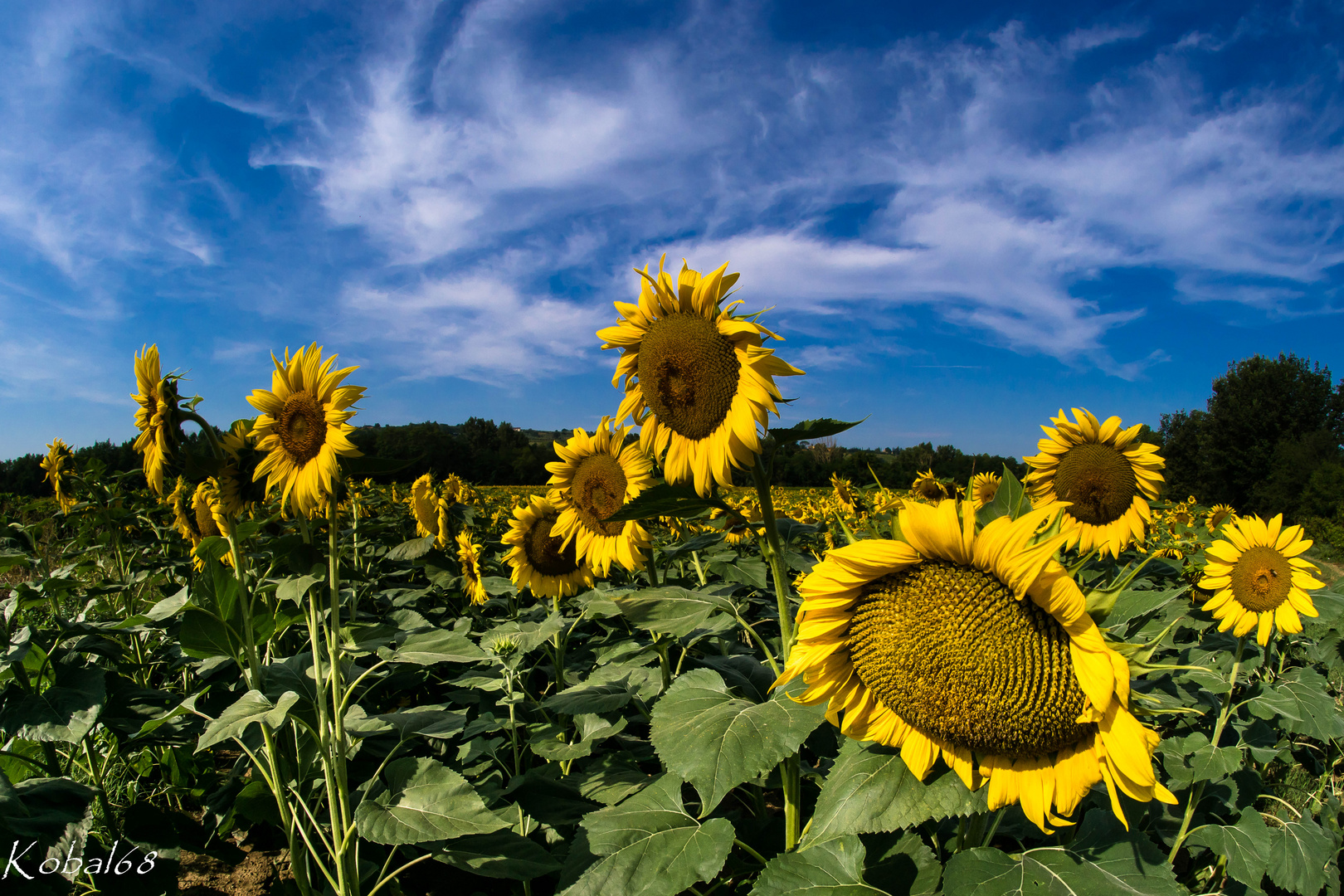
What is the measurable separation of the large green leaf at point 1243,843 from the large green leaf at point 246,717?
139 inches

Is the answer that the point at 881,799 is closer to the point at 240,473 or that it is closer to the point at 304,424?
the point at 304,424

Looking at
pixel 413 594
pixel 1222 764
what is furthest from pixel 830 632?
pixel 413 594

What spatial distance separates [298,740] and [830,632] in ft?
7.54

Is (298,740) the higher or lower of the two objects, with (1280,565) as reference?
lower

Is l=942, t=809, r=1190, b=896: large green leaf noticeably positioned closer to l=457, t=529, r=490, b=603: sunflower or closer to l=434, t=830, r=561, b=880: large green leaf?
l=434, t=830, r=561, b=880: large green leaf

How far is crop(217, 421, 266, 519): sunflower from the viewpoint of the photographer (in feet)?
9.48

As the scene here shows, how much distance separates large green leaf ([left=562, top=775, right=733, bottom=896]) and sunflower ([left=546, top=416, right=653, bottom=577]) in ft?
4.66

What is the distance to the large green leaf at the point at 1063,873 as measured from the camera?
1.19 meters

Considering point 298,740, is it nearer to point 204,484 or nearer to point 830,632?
point 830,632

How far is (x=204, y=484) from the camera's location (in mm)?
4551

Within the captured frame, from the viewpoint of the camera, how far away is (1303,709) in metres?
3.18

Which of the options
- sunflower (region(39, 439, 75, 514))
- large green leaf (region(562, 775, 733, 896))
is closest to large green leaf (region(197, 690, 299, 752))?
large green leaf (region(562, 775, 733, 896))

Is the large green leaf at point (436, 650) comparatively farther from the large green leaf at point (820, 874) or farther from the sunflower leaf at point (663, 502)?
the large green leaf at point (820, 874)

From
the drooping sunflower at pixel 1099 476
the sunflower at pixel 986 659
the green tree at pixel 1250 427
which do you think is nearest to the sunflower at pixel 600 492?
the sunflower at pixel 986 659
